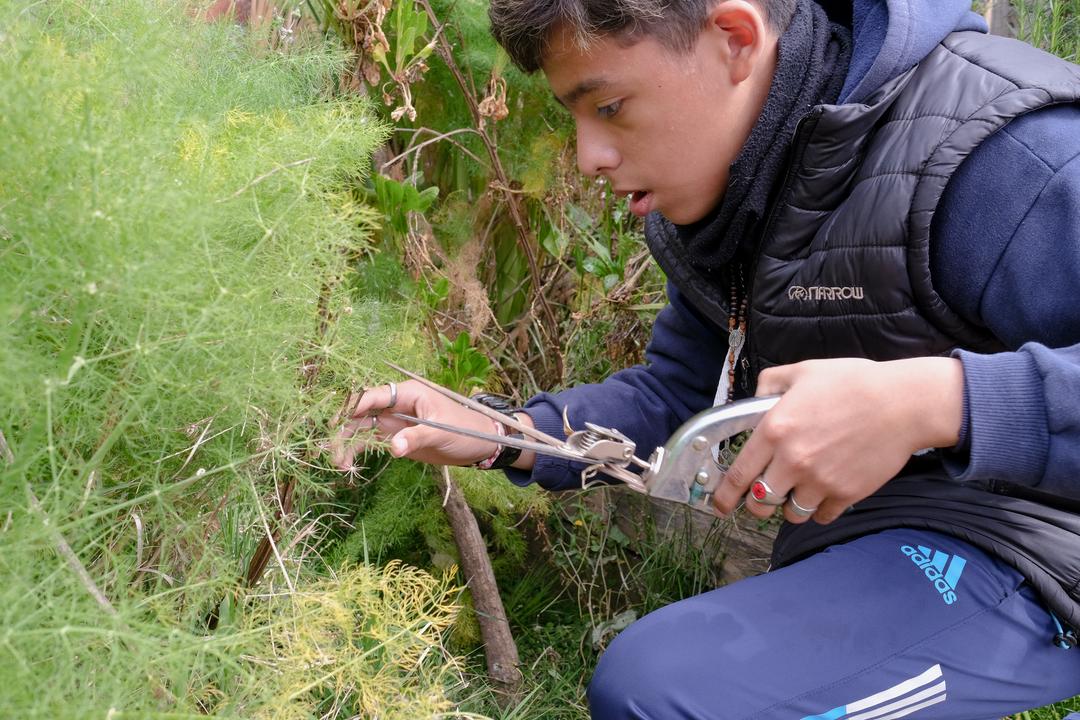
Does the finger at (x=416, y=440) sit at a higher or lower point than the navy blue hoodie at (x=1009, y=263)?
lower

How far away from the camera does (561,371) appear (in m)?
2.27

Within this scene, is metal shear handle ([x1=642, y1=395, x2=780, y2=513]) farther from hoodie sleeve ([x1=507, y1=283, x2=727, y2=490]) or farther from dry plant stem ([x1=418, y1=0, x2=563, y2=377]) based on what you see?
dry plant stem ([x1=418, y1=0, x2=563, y2=377])

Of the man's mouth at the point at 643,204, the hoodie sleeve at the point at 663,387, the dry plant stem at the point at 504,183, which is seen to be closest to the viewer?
the man's mouth at the point at 643,204

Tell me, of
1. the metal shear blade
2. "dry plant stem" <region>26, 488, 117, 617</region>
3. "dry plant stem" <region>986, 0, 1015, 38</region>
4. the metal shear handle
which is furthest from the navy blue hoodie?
"dry plant stem" <region>986, 0, 1015, 38</region>

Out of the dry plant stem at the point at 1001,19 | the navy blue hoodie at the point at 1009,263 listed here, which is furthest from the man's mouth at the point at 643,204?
the dry plant stem at the point at 1001,19

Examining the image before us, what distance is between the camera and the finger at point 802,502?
1.11 m

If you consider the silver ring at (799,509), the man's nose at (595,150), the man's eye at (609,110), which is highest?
the man's eye at (609,110)

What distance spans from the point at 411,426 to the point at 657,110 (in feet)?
1.79

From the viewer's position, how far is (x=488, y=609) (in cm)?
193

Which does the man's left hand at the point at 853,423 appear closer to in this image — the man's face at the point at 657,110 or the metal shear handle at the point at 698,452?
the metal shear handle at the point at 698,452

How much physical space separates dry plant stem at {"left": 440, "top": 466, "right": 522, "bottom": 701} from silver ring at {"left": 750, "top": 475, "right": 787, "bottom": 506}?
0.86 meters

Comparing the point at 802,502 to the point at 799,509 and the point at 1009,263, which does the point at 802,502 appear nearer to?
the point at 799,509

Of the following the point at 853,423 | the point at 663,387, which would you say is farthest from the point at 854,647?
the point at 663,387

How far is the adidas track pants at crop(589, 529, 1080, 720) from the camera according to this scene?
1136 millimetres
